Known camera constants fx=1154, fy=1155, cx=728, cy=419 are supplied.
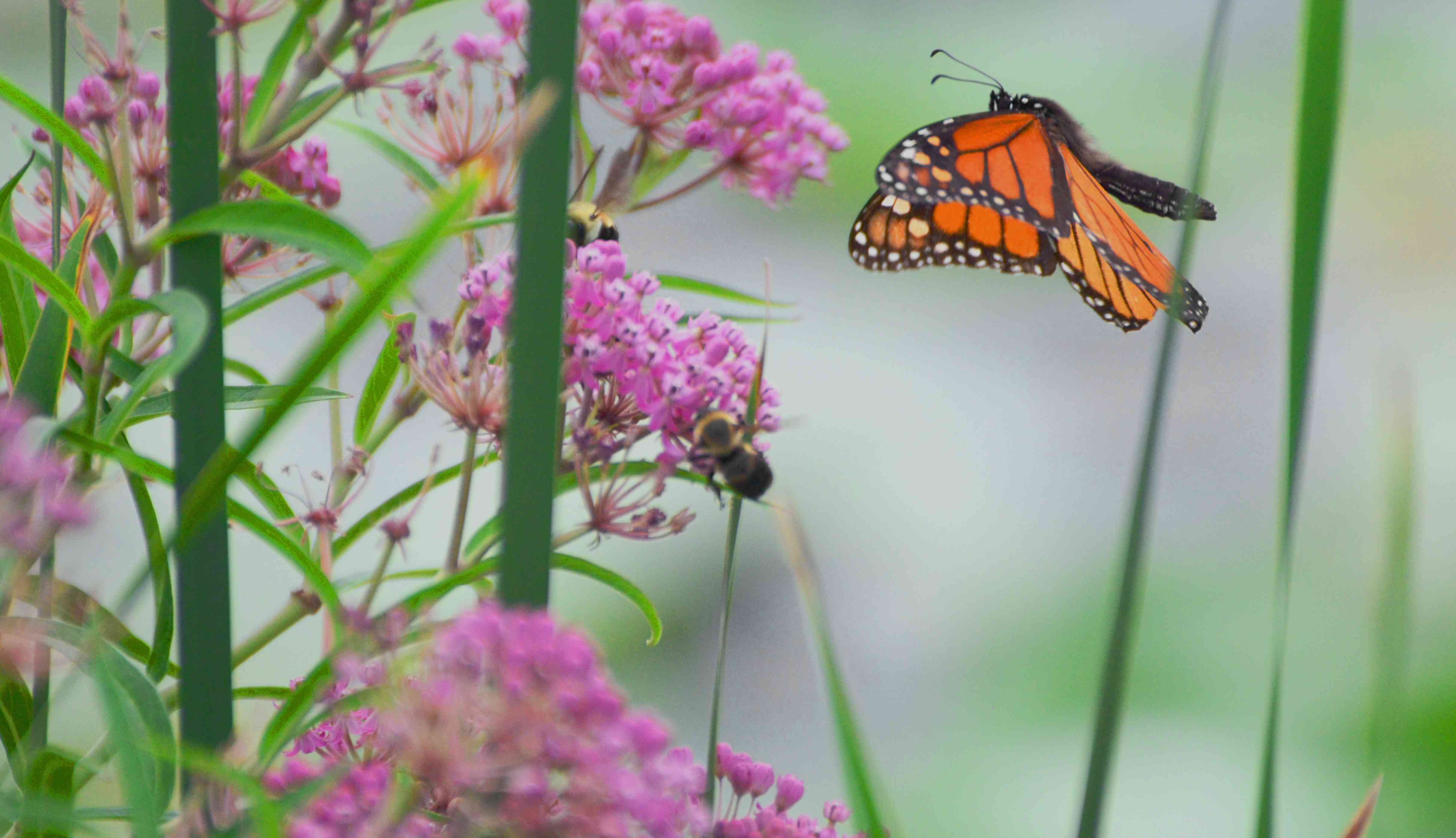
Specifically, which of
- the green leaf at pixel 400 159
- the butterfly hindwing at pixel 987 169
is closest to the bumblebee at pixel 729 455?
the green leaf at pixel 400 159

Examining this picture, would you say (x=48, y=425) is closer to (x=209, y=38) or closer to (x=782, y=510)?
(x=209, y=38)

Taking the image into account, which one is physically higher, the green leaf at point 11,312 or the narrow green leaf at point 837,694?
the green leaf at point 11,312

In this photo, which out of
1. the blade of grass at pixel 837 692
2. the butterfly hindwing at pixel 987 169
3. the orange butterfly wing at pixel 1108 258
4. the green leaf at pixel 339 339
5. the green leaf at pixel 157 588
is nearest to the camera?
the green leaf at pixel 339 339

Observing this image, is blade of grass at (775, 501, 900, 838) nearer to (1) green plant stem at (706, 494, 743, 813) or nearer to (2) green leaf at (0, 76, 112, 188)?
(1) green plant stem at (706, 494, 743, 813)

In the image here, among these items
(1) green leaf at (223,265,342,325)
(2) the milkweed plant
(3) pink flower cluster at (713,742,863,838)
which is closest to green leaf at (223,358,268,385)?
(2) the milkweed plant

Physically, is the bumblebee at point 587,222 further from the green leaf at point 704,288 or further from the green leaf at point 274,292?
the green leaf at point 274,292

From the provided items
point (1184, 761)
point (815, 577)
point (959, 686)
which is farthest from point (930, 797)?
point (815, 577)

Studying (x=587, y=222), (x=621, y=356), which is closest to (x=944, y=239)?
(x=587, y=222)

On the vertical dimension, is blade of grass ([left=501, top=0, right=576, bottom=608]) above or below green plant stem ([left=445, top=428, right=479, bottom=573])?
above
